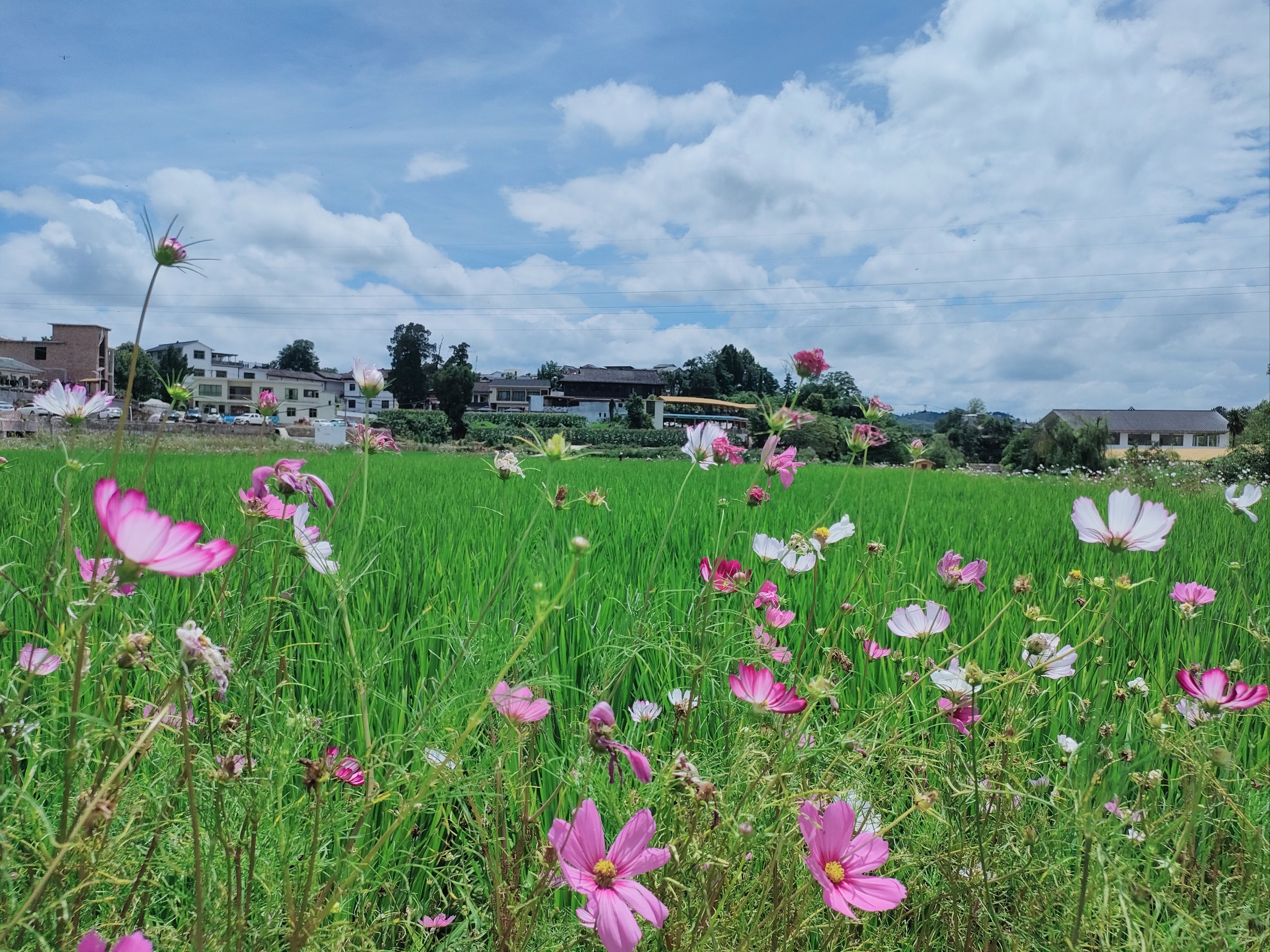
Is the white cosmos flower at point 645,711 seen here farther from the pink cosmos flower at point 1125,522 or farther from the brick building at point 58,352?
the brick building at point 58,352

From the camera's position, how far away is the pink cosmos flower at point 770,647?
1011 mm

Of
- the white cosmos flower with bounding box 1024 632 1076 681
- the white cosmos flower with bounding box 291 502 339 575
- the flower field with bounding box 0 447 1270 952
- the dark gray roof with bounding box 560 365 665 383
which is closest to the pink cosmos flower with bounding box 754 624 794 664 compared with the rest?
the flower field with bounding box 0 447 1270 952

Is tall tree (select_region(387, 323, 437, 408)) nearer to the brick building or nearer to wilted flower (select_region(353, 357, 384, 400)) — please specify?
the brick building

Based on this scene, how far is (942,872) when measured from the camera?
0.85 meters

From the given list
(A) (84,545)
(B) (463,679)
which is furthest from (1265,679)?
(A) (84,545)

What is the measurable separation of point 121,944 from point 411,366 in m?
45.6

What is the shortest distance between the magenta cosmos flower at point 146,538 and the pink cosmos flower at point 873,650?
105 cm

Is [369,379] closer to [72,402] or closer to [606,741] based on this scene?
[72,402]

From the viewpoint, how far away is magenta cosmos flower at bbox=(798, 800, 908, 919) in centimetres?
65

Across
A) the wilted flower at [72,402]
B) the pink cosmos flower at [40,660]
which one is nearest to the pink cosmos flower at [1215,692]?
the pink cosmos flower at [40,660]

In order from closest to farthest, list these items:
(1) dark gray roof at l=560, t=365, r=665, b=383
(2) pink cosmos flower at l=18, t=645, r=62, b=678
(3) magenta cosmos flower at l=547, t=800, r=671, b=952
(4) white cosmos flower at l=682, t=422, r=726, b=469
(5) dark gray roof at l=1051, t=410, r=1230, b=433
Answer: (3) magenta cosmos flower at l=547, t=800, r=671, b=952, (2) pink cosmos flower at l=18, t=645, r=62, b=678, (4) white cosmos flower at l=682, t=422, r=726, b=469, (5) dark gray roof at l=1051, t=410, r=1230, b=433, (1) dark gray roof at l=560, t=365, r=665, b=383

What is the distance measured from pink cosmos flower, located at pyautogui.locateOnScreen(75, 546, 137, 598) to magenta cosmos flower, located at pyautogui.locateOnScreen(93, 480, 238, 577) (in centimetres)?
5

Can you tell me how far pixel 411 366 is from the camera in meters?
43.4

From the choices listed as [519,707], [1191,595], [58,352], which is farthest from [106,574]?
[58,352]
